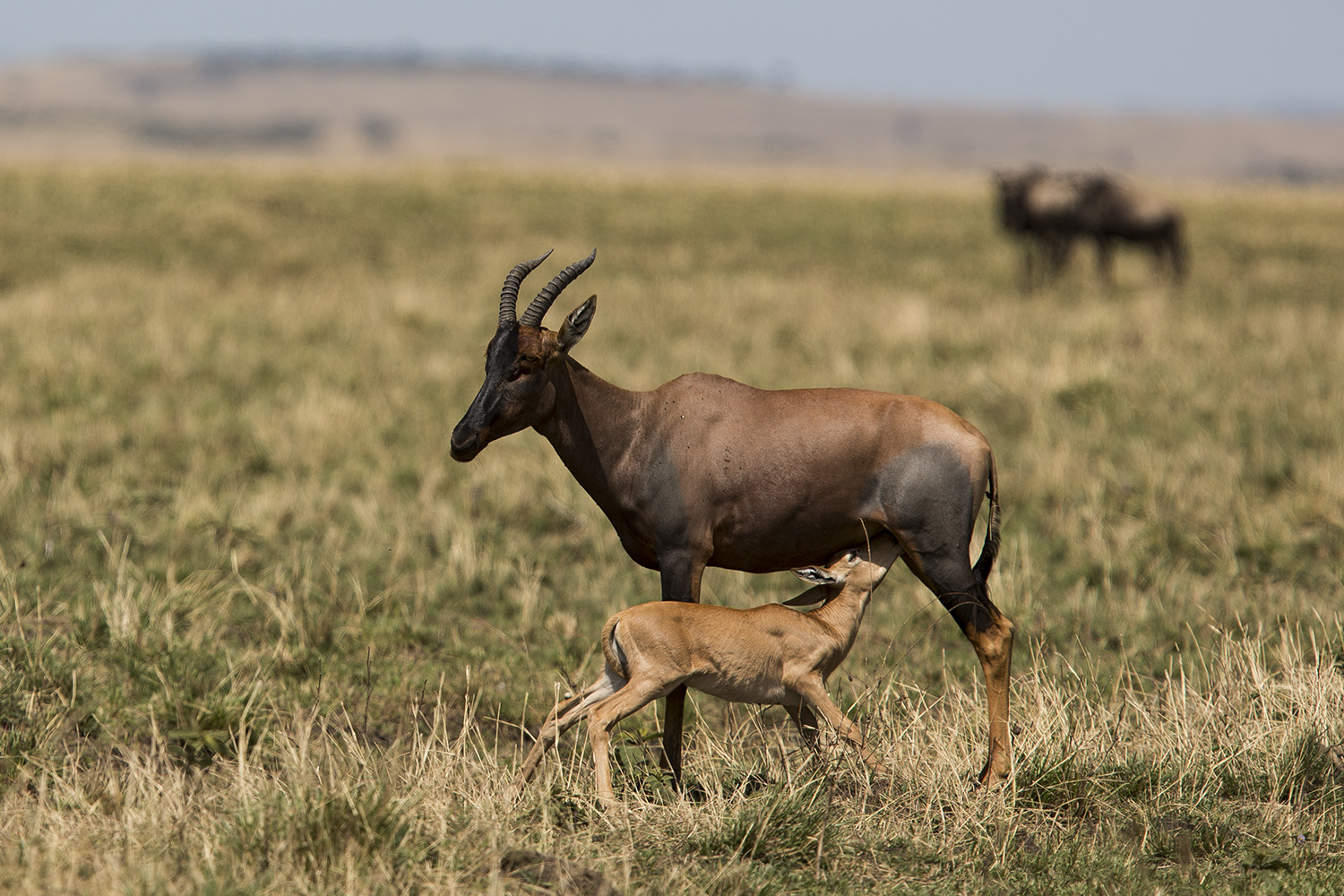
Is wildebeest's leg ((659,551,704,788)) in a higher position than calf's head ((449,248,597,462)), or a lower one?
lower

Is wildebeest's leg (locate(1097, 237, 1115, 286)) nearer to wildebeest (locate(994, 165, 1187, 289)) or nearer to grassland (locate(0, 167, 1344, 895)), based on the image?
wildebeest (locate(994, 165, 1187, 289))

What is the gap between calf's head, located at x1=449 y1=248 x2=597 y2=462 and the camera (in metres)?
4.12

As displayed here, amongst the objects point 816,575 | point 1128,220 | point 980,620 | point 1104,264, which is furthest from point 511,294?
point 1128,220

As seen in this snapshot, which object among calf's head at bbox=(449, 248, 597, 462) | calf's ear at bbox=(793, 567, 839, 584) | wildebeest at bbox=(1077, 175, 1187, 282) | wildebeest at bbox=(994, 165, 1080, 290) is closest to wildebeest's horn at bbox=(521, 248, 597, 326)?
calf's head at bbox=(449, 248, 597, 462)

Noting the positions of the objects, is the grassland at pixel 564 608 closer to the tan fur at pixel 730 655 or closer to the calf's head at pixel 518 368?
the tan fur at pixel 730 655

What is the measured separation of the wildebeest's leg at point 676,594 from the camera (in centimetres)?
429

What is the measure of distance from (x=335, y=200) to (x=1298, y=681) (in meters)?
30.4

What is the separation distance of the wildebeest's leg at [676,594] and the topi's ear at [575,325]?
2.70 feet

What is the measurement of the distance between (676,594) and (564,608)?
9.11ft

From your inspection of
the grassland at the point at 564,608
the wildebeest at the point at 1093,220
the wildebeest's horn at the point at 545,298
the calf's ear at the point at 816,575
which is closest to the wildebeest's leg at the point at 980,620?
the grassland at the point at 564,608

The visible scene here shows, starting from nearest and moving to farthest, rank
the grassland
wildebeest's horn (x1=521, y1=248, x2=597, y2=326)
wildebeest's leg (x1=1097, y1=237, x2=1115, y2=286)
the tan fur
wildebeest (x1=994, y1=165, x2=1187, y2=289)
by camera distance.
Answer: the grassland → the tan fur → wildebeest's horn (x1=521, y1=248, x2=597, y2=326) → wildebeest's leg (x1=1097, y1=237, x2=1115, y2=286) → wildebeest (x1=994, y1=165, x2=1187, y2=289)

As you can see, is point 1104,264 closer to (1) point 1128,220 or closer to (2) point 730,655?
(1) point 1128,220

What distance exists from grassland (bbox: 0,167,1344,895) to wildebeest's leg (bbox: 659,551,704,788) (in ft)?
0.35

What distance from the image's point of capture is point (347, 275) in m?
19.6
